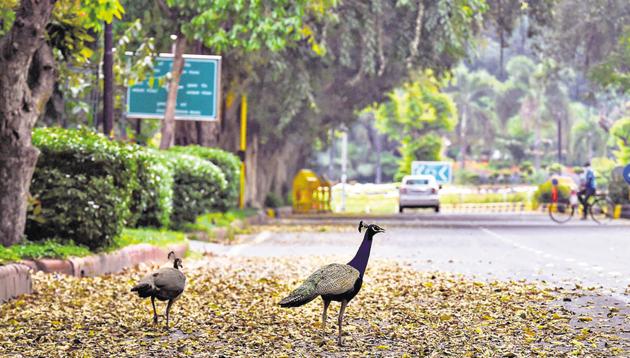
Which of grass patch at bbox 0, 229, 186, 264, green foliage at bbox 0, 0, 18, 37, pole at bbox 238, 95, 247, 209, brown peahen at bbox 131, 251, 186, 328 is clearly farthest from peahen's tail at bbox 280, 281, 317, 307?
pole at bbox 238, 95, 247, 209

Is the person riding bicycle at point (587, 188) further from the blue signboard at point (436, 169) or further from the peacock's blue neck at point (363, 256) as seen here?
the blue signboard at point (436, 169)

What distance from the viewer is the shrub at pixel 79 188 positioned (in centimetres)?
1725

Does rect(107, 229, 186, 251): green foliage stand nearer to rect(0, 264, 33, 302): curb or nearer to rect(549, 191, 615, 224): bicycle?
rect(0, 264, 33, 302): curb

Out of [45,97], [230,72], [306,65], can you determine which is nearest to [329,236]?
[230,72]

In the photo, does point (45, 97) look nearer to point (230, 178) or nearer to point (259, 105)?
point (230, 178)

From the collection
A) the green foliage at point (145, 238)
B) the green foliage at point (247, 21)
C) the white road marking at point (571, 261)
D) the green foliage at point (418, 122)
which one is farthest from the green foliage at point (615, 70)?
the green foliage at point (418, 122)

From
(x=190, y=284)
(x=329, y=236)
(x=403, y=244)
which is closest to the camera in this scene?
(x=190, y=284)

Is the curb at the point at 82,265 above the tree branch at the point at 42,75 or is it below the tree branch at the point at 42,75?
below

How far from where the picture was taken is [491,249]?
24344 millimetres

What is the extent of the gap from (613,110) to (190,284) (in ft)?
365

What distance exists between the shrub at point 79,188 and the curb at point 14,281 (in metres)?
3.20

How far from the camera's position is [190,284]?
51.2 ft

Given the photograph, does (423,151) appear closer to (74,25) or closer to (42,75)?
(74,25)

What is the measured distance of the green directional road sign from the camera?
35.0 m
